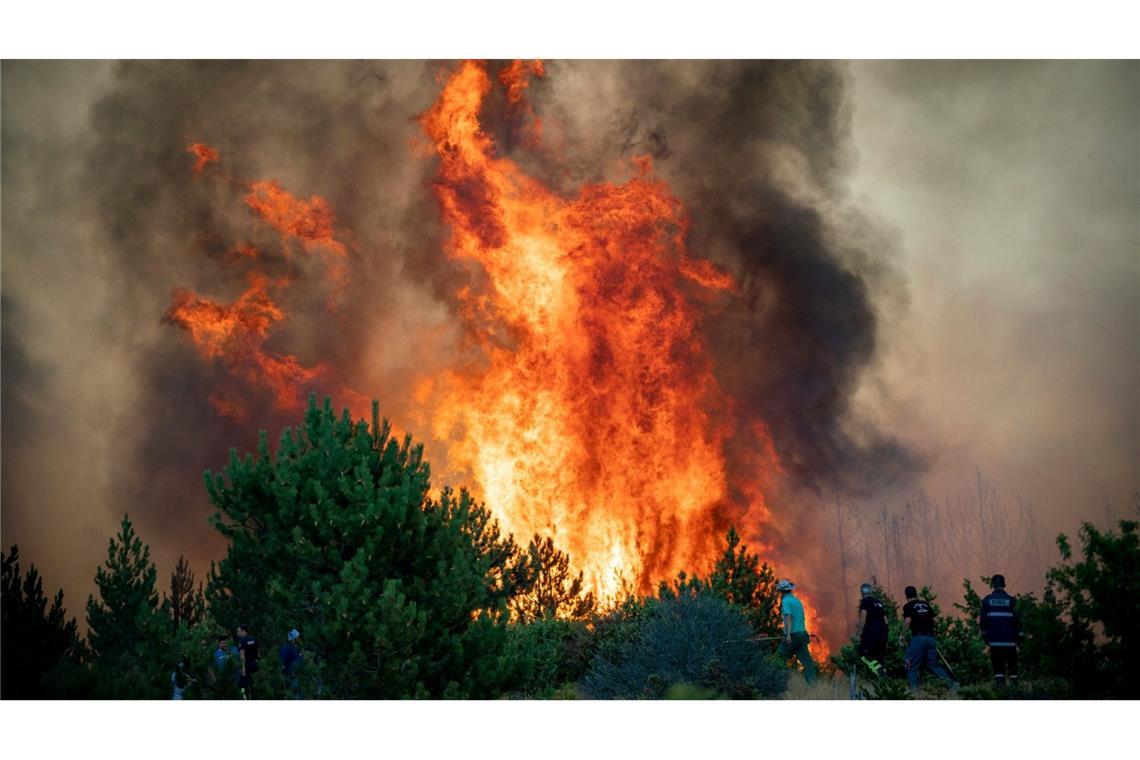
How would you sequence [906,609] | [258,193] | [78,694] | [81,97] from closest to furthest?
1. [78,694]
2. [906,609]
3. [81,97]
4. [258,193]

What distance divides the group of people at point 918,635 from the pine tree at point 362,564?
4726 mm

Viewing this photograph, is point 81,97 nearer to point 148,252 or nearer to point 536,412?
point 148,252

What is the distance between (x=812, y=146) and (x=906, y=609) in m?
15.7

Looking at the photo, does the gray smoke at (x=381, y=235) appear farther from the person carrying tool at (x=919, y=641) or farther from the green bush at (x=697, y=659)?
the green bush at (x=697, y=659)

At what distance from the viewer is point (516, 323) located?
28.7 metres

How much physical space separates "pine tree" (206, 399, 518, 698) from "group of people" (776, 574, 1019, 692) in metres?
4.73

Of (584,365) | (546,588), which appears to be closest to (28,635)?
(546,588)

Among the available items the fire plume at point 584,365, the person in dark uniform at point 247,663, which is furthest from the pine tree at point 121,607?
the fire plume at point 584,365

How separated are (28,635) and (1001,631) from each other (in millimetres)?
15872

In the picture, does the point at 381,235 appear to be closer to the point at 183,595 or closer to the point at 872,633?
the point at 183,595

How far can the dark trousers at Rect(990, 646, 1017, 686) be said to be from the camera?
53.0 feet

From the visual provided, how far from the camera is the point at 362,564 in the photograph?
1400 centimetres

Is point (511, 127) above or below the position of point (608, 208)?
above

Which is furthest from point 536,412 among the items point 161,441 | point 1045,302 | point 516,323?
point 1045,302
